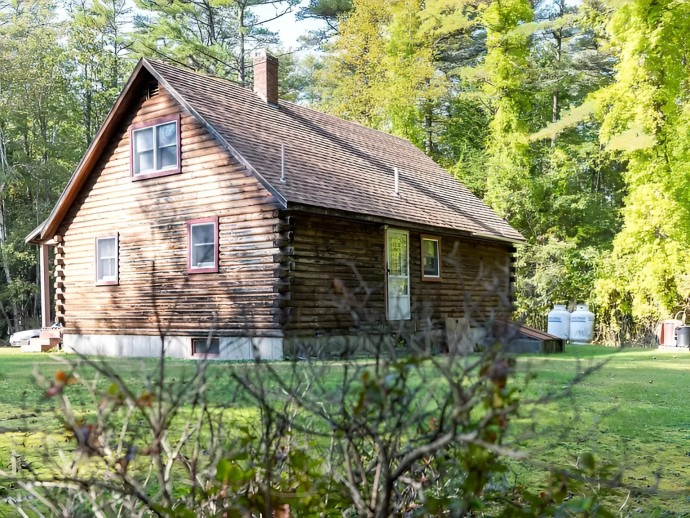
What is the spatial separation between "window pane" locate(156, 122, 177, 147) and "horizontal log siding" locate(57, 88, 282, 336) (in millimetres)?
331

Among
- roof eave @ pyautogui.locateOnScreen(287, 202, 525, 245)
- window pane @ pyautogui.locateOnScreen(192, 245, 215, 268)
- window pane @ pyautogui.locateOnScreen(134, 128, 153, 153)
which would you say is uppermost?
window pane @ pyautogui.locateOnScreen(134, 128, 153, 153)

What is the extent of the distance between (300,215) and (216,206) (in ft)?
6.77

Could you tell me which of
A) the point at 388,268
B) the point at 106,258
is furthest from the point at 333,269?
the point at 106,258

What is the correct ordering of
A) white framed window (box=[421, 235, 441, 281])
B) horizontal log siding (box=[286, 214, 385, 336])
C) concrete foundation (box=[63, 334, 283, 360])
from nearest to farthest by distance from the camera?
concrete foundation (box=[63, 334, 283, 360]) < horizontal log siding (box=[286, 214, 385, 336]) < white framed window (box=[421, 235, 441, 281])

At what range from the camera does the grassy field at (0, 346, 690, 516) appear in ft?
7.70

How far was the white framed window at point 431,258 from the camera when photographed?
57.3 ft

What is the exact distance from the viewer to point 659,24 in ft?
67.1

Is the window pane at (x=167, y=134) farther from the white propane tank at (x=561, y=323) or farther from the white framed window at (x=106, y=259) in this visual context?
the white propane tank at (x=561, y=323)

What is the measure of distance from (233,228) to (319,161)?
2997 mm

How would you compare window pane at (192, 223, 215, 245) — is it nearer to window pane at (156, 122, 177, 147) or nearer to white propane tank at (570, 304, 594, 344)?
window pane at (156, 122, 177, 147)

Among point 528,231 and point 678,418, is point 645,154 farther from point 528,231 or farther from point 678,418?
point 678,418

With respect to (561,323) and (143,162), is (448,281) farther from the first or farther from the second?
(143,162)

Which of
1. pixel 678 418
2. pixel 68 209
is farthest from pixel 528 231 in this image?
pixel 678 418

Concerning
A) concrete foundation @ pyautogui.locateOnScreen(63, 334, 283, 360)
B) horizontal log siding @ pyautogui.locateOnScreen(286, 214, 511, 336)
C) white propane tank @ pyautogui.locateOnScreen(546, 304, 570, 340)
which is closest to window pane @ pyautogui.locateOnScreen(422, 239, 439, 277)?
horizontal log siding @ pyautogui.locateOnScreen(286, 214, 511, 336)
